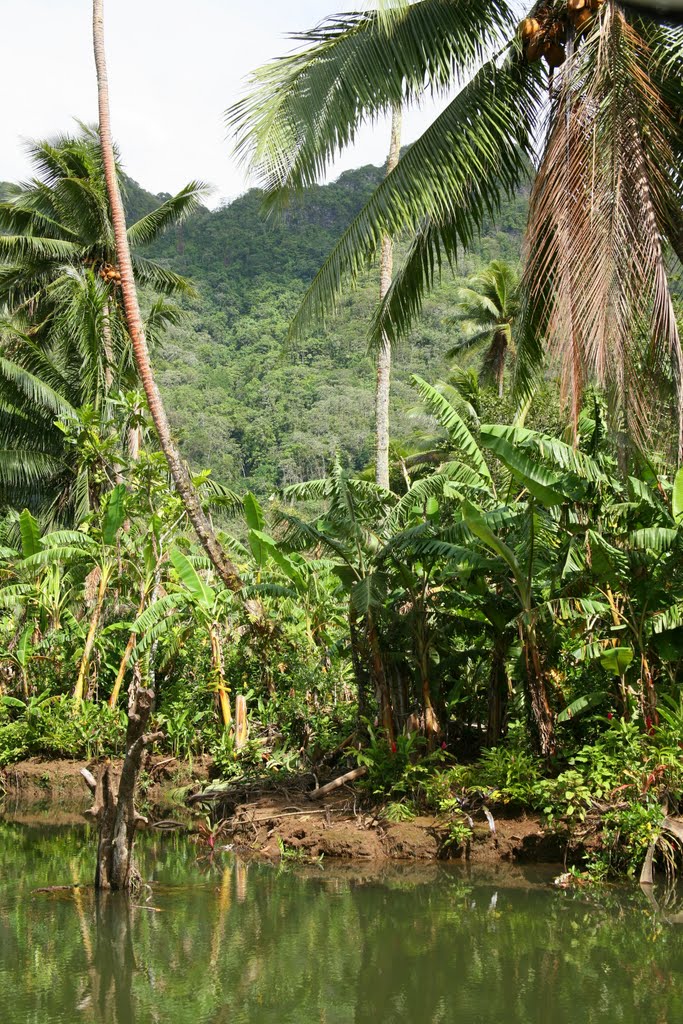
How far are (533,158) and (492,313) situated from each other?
22.4 meters

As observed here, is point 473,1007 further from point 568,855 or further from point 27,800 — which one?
point 27,800

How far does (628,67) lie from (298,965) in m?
6.87

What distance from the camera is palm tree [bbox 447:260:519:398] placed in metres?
30.5

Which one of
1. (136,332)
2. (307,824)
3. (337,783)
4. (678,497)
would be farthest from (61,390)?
(678,497)

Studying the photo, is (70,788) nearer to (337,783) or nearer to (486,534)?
(337,783)

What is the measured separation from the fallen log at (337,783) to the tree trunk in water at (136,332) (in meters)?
2.98

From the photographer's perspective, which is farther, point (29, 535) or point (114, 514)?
point (29, 535)

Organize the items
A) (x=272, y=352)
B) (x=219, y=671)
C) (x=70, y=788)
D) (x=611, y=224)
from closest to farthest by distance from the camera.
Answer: (x=611, y=224) → (x=219, y=671) → (x=70, y=788) → (x=272, y=352)

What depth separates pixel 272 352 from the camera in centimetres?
4472

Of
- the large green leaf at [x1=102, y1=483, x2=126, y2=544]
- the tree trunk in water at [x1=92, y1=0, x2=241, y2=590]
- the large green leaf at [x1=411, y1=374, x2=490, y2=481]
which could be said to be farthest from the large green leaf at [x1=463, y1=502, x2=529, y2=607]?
the large green leaf at [x1=102, y1=483, x2=126, y2=544]

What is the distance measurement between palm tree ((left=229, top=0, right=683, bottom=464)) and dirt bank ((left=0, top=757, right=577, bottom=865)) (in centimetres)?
376

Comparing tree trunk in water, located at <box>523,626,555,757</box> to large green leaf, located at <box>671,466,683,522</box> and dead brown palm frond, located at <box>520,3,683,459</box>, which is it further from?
dead brown palm frond, located at <box>520,3,683,459</box>

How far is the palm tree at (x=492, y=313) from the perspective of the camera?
30469 millimetres

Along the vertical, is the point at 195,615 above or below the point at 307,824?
above
